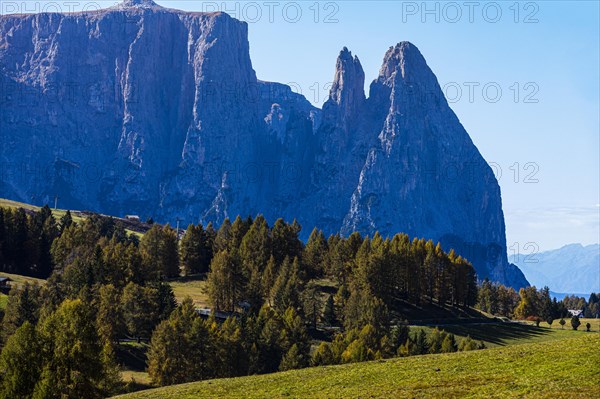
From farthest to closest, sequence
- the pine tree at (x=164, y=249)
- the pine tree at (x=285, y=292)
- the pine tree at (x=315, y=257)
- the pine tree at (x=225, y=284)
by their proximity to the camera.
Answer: the pine tree at (x=164, y=249) < the pine tree at (x=315, y=257) < the pine tree at (x=225, y=284) < the pine tree at (x=285, y=292)

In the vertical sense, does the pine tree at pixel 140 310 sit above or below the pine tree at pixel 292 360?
above

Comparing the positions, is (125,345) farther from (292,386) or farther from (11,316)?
(292,386)

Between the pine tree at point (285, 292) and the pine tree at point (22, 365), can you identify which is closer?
the pine tree at point (22, 365)

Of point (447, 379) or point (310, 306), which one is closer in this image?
point (447, 379)

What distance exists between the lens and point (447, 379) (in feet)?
172

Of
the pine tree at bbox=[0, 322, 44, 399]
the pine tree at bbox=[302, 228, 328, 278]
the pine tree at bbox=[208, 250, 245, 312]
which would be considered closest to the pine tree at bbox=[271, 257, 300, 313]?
the pine tree at bbox=[208, 250, 245, 312]

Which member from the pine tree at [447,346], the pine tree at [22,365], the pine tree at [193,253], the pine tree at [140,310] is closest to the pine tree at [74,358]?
the pine tree at [22,365]

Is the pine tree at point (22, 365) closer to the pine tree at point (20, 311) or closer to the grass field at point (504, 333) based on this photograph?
the pine tree at point (20, 311)

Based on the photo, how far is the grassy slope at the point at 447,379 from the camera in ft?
151

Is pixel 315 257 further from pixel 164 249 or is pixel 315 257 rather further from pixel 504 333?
pixel 504 333

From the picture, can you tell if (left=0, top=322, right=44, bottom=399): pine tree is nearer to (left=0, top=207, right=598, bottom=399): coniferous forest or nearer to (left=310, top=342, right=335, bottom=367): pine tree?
(left=0, top=207, right=598, bottom=399): coniferous forest

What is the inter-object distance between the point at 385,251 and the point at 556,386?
102767 millimetres

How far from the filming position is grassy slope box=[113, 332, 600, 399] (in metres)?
46.0

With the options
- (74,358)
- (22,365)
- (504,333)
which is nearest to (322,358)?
(74,358)
